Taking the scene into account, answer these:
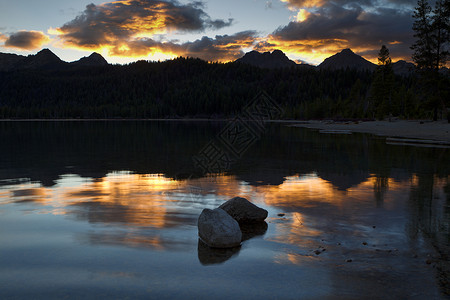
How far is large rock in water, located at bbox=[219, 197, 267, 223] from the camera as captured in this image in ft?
32.4

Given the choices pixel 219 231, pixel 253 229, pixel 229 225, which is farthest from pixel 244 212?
pixel 219 231

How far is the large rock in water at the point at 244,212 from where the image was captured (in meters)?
9.88

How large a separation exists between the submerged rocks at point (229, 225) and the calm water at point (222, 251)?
247mm

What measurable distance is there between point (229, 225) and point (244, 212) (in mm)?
1763

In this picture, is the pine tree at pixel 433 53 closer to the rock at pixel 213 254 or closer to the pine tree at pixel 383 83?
the pine tree at pixel 383 83

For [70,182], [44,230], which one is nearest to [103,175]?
[70,182]

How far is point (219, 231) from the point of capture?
26.2 feet

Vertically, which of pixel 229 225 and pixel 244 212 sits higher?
pixel 229 225

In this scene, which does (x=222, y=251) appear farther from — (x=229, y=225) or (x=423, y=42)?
(x=423, y=42)

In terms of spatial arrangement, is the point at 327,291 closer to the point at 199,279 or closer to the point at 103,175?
the point at 199,279

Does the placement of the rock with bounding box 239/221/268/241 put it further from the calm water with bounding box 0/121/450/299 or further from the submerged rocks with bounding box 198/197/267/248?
the calm water with bounding box 0/121/450/299

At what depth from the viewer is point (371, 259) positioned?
7172 mm

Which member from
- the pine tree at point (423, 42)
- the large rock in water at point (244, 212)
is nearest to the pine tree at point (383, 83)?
the pine tree at point (423, 42)

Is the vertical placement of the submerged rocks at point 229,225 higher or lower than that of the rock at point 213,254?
higher
